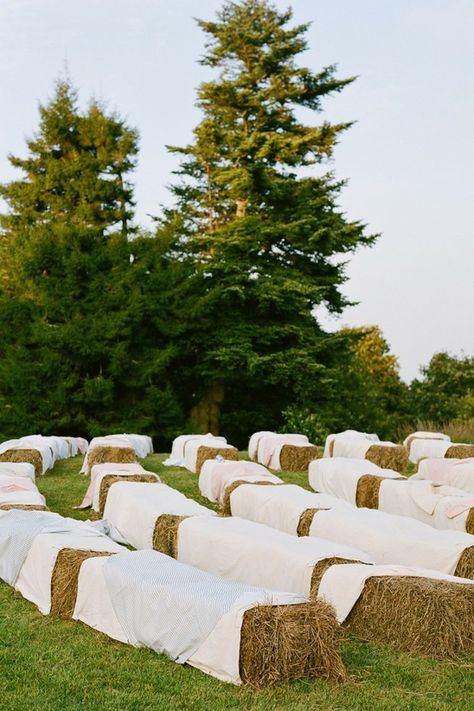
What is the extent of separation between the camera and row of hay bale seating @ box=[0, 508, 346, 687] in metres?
5.65

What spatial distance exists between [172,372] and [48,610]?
882 inches

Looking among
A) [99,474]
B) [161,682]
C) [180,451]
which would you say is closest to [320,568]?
[161,682]

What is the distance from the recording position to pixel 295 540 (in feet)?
26.8

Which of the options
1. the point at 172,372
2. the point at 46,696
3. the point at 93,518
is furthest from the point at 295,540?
the point at 172,372

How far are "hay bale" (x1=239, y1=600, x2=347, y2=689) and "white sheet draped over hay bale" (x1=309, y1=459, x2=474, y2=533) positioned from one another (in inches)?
217

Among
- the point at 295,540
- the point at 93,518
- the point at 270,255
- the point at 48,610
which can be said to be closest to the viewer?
the point at 48,610

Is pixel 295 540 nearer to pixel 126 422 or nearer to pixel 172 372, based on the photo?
pixel 126 422

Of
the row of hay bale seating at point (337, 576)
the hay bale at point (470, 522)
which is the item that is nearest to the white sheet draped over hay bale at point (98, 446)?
the row of hay bale seating at point (337, 576)

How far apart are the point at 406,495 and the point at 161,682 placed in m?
7.45

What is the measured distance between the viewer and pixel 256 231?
3019cm

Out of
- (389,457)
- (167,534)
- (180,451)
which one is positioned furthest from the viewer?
(180,451)

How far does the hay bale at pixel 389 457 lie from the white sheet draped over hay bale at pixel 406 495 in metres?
3.14

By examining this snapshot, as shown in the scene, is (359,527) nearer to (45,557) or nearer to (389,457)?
(45,557)

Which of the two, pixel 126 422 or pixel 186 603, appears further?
pixel 126 422
